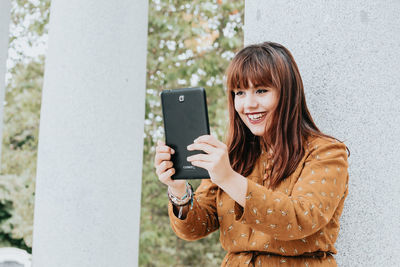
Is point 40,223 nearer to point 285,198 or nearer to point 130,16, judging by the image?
point 130,16

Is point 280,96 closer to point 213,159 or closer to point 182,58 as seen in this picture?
point 213,159

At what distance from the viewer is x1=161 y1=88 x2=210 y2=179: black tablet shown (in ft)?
7.65

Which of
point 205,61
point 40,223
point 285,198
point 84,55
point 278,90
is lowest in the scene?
point 40,223

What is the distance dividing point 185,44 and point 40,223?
745 centimetres

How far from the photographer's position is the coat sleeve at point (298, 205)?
2.08 m

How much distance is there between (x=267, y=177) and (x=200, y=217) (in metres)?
0.43

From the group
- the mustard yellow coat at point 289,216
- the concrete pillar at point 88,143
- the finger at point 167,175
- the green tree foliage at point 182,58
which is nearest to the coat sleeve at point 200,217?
the mustard yellow coat at point 289,216

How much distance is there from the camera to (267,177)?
8.39 ft

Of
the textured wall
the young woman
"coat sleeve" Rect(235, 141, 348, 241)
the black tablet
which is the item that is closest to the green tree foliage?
the textured wall

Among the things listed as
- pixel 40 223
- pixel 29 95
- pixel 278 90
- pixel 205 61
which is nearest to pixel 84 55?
pixel 40 223

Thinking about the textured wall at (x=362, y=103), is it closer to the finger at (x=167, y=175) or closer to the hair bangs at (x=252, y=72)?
the hair bangs at (x=252, y=72)

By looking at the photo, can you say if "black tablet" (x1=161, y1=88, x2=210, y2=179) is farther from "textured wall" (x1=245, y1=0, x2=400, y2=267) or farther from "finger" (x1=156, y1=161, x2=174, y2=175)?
"textured wall" (x1=245, y1=0, x2=400, y2=267)

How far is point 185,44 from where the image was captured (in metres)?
10.4

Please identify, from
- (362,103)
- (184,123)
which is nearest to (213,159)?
(184,123)
